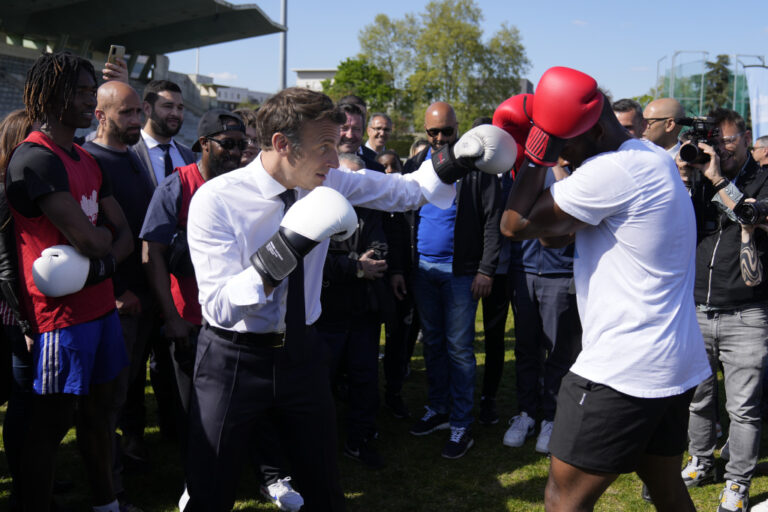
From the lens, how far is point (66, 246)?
266 cm

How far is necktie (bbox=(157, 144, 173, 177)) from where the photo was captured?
4414 millimetres

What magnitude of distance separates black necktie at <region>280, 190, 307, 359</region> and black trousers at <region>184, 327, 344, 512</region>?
40 millimetres

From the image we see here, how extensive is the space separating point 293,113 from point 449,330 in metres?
2.68

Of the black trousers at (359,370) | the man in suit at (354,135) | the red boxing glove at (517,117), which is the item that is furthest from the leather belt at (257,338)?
the man in suit at (354,135)

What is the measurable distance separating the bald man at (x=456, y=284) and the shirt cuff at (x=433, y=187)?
6.24 ft

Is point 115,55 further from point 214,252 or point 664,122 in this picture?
point 664,122

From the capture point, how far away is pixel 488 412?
491 centimetres

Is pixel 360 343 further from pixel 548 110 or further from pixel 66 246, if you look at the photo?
pixel 548 110

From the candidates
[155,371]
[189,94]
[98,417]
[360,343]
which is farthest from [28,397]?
[189,94]

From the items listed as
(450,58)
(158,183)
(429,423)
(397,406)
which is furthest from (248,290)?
(450,58)

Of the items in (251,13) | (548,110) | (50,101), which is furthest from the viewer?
(251,13)

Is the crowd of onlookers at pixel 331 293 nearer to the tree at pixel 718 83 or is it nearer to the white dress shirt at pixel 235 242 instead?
the white dress shirt at pixel 235 242

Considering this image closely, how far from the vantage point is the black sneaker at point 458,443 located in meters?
4.28

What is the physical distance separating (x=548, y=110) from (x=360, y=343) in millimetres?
2503
